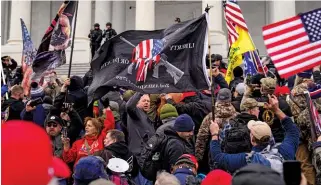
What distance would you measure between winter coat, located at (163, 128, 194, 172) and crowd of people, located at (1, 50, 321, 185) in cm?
1

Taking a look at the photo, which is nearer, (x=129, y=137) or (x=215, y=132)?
(x=215, y=132)

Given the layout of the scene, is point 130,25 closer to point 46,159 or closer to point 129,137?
point 129,137

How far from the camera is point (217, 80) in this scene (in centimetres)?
1148

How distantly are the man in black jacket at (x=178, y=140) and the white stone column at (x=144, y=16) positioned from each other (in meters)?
22.3

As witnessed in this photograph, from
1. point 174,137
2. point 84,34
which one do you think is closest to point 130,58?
point 174,137

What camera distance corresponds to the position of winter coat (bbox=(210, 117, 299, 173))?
20.5 feet

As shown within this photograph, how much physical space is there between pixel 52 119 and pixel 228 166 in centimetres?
365

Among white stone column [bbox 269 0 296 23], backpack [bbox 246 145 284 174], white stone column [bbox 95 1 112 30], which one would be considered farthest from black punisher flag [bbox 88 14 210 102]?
white stone column [bbox 95 1 112 30]

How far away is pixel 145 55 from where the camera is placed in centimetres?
906

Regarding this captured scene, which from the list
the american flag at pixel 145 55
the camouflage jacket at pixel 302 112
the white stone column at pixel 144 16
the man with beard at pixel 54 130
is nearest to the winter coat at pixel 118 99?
the american flag at pixel 145 55

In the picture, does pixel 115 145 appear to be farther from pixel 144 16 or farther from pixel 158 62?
pixel 144 16

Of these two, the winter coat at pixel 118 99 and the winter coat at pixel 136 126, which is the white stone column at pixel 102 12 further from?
the winter coat at pixel 136 126

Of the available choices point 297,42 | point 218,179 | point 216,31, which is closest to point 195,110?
point 297,42

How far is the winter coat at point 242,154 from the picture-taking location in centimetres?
624
